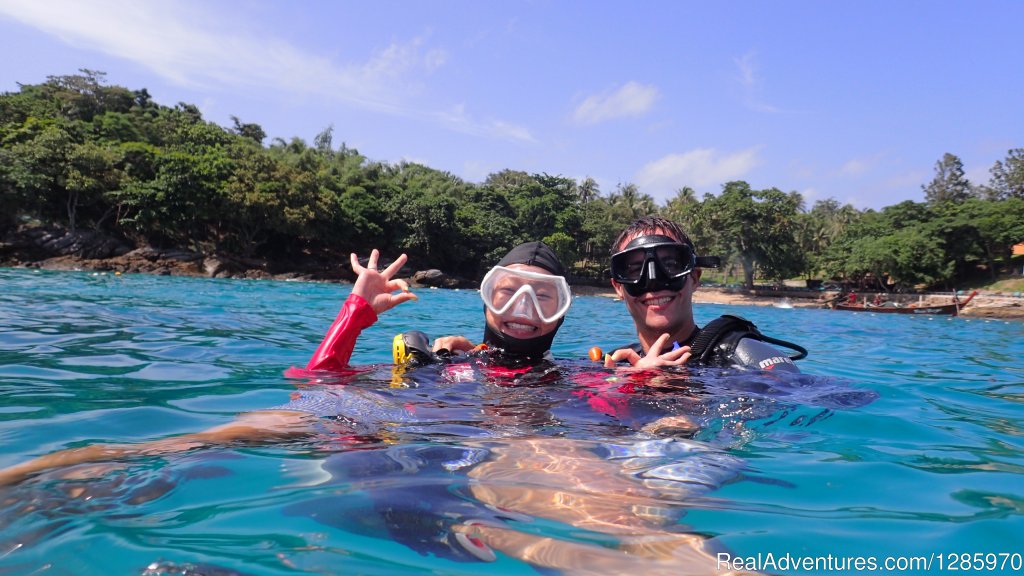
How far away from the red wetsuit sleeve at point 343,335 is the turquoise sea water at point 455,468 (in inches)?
5.5

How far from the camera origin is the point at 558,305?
134 inches

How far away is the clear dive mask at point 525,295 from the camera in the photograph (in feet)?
11.0

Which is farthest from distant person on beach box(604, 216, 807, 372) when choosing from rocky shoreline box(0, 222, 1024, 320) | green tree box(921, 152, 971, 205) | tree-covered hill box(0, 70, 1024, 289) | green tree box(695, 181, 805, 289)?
green tree box(921, 152, 971, 205)

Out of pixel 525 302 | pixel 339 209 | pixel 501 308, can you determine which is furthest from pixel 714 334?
pixel 339 209

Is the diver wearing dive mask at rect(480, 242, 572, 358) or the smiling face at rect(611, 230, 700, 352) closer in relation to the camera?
the smiling face at rect(611, 230, 700, 352)

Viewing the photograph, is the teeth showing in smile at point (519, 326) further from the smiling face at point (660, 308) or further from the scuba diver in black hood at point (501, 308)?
the smiling face at point (660, 308)

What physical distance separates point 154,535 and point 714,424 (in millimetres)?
2140

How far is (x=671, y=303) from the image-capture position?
10.6 feet

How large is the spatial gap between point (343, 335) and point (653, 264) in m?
1.71

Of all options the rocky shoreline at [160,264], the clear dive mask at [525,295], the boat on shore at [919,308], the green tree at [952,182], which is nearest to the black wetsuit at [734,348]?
the clear dive mask at [525,295]

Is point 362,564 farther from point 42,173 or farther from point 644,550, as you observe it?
point 42,173

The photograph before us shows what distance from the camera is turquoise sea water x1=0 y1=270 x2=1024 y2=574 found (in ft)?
4.78

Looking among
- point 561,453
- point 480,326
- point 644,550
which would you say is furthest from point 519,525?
point 480,326

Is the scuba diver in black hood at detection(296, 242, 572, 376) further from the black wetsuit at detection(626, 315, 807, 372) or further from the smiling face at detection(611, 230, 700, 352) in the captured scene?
the black wetsuit at detection(626, 315, 807, 372)
